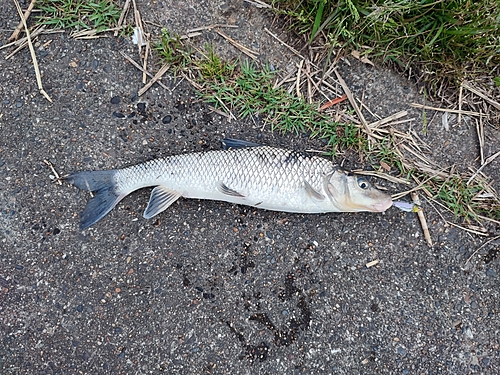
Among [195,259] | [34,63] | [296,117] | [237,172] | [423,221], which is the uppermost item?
[34,63]

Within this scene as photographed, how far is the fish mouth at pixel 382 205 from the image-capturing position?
277 cm

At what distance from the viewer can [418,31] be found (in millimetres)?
2877

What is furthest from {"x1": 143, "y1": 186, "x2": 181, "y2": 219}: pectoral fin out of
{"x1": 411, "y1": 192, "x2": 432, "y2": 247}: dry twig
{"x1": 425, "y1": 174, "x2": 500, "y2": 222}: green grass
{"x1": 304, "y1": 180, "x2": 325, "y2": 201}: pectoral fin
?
{"x1": 425, "y1": 174, "x2": 500, "y2": 222}: green grass

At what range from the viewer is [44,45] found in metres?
3.04

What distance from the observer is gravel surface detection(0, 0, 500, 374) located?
2824 millimetres

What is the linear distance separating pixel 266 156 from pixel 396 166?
41.8 inches

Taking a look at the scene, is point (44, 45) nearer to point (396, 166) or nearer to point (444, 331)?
point (396, 166)

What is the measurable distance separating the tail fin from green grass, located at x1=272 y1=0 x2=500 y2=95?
1.85 metres

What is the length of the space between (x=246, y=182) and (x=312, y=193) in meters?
0.46

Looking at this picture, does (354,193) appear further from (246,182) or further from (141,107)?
(141,107)

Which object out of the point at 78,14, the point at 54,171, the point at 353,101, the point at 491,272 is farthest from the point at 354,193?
the point at 78,14

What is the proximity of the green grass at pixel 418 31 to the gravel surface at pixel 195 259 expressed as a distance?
0.19 m

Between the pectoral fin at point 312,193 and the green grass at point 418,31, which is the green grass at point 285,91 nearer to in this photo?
the green grass at point 418,31

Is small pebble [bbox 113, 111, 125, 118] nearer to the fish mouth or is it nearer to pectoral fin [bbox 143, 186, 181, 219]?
pectoral fin [bbox 143, 186, 181, 219]
